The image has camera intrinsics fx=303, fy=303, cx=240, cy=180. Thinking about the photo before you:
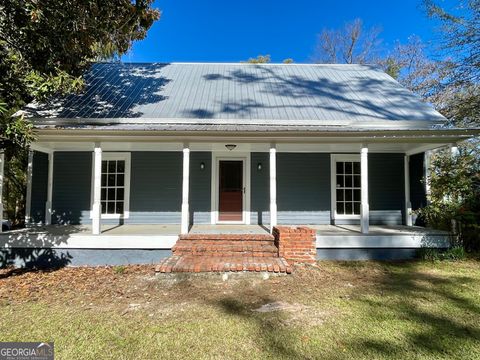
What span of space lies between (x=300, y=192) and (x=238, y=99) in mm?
3312

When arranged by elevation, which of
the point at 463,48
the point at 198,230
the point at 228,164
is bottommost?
the point at 198,230

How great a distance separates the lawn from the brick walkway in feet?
0.74

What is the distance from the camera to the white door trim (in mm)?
8773

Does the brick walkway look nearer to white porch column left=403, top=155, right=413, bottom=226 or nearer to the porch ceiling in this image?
the porch ceiling

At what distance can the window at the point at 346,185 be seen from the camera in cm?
899

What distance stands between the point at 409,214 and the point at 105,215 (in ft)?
28.7

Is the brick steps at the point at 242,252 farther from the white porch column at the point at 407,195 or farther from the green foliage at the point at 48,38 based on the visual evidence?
the white porch column at the point at 407,195

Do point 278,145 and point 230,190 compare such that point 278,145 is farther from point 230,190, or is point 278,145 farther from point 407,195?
point 407,195

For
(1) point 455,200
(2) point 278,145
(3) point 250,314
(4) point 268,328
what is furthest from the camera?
(2) point 278,145

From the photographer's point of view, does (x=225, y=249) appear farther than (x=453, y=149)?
No

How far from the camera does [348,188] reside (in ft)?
29.7

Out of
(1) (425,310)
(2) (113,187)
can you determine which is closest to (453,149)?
(1) (425,310)

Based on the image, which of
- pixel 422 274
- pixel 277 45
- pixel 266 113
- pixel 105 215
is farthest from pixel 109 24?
pixel 277 45

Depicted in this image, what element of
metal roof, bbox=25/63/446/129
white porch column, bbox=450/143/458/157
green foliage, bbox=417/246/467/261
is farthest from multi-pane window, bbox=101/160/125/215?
white porch column, bbox=450/143/458/157
